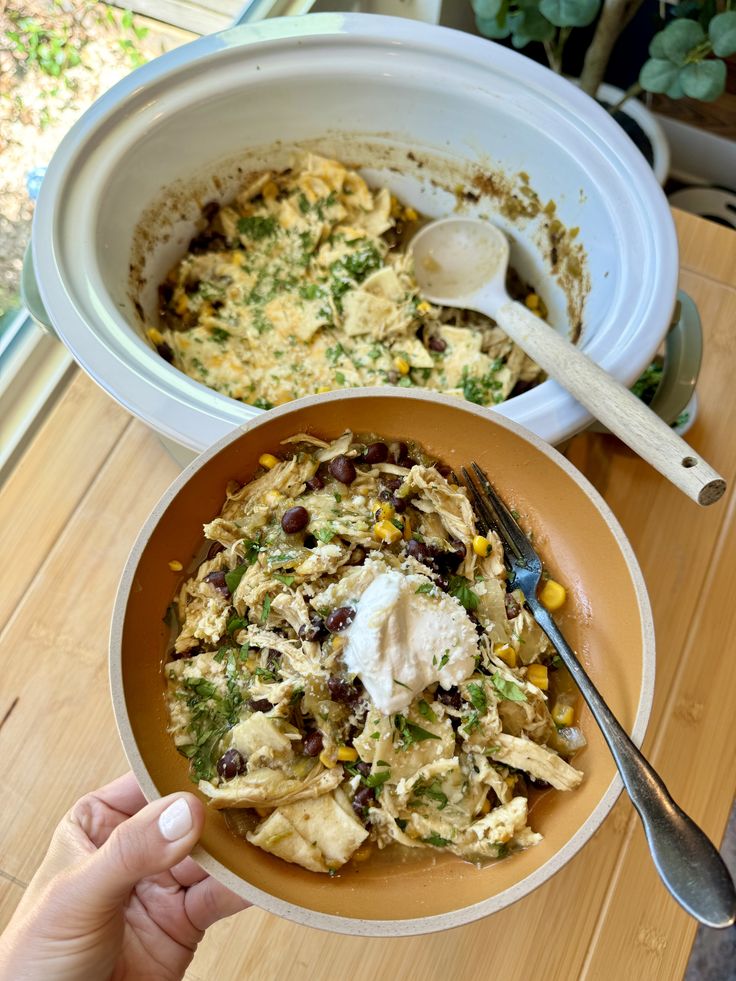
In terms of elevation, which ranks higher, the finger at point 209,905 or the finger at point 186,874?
the finger at point 209,905

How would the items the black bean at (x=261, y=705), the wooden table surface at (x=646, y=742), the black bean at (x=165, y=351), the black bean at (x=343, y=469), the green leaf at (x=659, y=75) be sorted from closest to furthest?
the black bean at (x=261, y=705)
the black bean at (x=343, y=469)
the wooden table surface at (x=646, y=742)
the black bean at (x=165, y=351)
the green leaf at (x=659, y=75)

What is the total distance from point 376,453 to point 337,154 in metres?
0.94

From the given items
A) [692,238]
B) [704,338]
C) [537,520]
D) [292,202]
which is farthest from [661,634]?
[292,202]

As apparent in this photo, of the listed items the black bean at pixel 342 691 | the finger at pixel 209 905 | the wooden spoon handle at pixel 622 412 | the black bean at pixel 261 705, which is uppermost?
the wooden spoon handle at pixel 622 412

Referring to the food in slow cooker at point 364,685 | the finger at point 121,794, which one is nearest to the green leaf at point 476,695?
the food in slow cooker at point 364,685

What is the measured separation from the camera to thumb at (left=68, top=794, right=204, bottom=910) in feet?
2.55

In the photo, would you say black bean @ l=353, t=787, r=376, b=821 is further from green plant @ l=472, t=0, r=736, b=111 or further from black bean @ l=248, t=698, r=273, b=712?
green plant @ l=472, t=0, r=736, b=111

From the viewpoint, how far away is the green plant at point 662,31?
158 centimetres

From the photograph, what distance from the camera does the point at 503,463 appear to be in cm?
97

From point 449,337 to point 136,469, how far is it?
0.70m

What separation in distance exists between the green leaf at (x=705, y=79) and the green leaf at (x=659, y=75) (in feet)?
0.14

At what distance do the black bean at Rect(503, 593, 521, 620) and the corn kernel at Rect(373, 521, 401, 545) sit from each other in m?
0.16

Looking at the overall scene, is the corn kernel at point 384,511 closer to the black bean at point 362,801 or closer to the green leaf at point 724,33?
the black bean at point 362,801

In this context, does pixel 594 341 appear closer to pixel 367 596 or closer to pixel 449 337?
pixel 449 337
